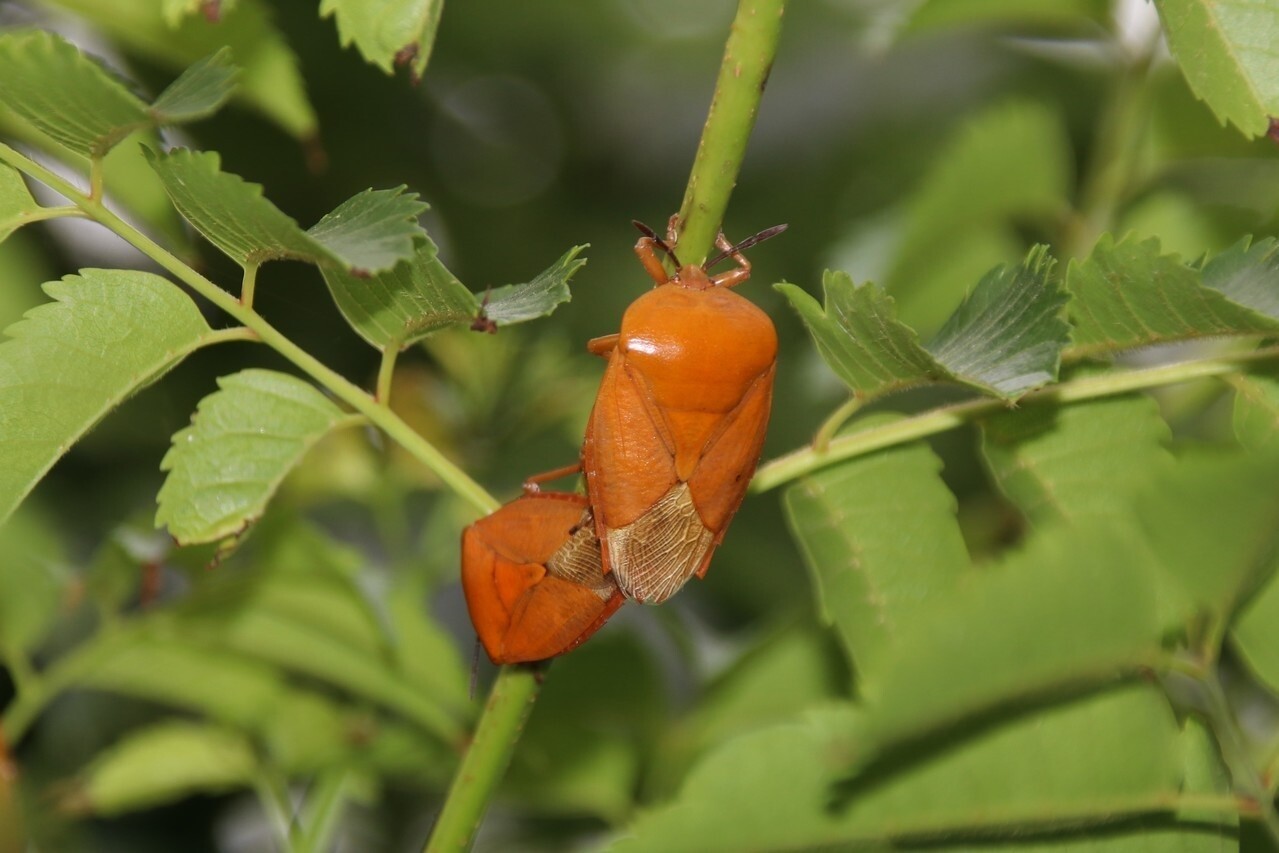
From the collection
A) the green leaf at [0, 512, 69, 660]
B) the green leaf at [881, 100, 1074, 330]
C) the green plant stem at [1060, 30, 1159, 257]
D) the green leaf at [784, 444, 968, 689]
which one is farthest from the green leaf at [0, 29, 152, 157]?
the green plant stem at [1060, 30, 1159, 257]

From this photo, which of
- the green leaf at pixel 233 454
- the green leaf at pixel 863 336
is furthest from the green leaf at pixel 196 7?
the green leaf at pixel 863 336

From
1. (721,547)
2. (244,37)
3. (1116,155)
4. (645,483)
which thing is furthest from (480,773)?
(1116,155)

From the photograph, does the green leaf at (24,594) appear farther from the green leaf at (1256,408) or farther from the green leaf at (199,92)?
the green leaf at (1256,408)

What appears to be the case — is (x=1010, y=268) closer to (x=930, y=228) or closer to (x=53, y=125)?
(x=53, y=125)

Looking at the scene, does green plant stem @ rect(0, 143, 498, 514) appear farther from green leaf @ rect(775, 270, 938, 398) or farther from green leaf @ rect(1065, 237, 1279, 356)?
green leaf @ rect(1065, 237, 1279, 356)

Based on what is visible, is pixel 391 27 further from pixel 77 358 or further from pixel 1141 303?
pixel 1141 303
